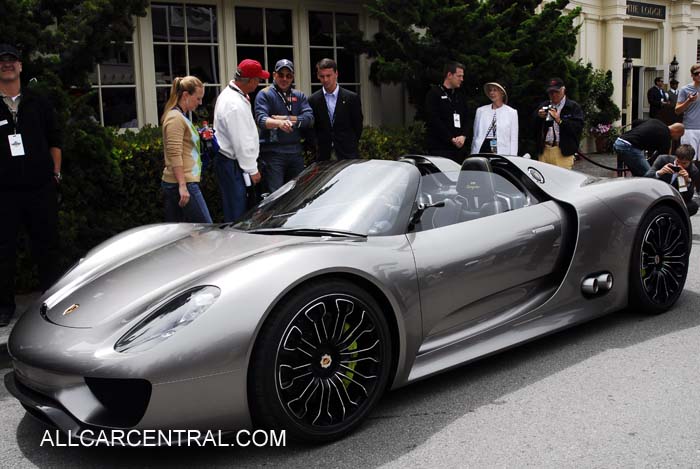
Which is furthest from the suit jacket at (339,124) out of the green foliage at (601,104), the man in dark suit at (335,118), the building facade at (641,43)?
the building facade at (641,43)

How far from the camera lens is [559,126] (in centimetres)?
845

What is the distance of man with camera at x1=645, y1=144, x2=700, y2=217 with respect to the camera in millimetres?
6957

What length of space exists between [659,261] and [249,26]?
6924mm

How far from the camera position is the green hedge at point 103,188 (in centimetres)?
613

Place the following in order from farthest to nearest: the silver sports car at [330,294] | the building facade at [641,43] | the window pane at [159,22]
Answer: the building facade at [641,43]
the window pane at [159,22]
the silver sports car at [330,294]

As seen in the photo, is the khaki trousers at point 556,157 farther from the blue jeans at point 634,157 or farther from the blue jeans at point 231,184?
the blue jeans at point 231,184

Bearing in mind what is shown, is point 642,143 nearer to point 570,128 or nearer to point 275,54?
point 570,128

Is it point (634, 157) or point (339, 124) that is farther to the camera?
point (634, 157)

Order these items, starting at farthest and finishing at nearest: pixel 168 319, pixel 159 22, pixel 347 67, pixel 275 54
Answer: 1. pixel 347 67
2. pixel 275 54
3. pixel 159 22
4. pixel 168 319

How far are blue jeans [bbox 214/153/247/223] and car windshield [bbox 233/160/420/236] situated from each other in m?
2.24

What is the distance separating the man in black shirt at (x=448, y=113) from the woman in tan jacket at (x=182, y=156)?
9.16 feet

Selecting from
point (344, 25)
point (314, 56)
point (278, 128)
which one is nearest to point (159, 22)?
point (314, 56)

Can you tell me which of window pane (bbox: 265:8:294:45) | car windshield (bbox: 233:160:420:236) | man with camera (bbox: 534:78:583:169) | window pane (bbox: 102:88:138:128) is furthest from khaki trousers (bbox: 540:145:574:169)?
window pane (bbox: 102:88:138:128)

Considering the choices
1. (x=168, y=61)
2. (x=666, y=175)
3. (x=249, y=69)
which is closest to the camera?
(x=249, y=69)
